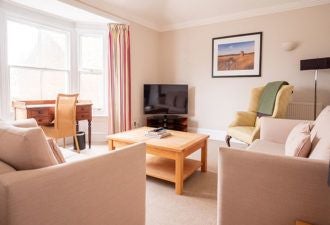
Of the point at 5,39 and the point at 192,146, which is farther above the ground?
the point at 5,39

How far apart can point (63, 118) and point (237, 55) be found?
10.8 ft

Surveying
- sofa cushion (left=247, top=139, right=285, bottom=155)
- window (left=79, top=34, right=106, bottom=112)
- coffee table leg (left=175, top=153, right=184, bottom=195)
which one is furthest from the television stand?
coffee table leg (left=175, top=153, right=184, bottom=195)

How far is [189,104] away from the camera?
475cm

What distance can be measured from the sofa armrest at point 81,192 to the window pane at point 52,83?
3074mm

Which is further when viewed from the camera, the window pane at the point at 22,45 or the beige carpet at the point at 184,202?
the window pane at the point at 22,45

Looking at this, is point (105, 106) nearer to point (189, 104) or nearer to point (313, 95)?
point (189, 104)

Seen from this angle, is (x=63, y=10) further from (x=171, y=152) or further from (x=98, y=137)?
(x=171, y=152)

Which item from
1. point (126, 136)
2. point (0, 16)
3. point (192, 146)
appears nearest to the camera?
point (192, 146)

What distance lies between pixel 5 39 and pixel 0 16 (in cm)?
31

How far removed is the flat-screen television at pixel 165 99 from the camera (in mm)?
4547

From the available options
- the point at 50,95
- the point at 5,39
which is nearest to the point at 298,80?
the point at 50,95

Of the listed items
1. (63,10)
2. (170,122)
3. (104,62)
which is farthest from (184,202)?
(63,10)

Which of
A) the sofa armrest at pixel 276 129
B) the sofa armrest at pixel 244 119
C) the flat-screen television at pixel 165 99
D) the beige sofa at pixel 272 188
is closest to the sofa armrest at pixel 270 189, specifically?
the beige sofa at pixel 272 188

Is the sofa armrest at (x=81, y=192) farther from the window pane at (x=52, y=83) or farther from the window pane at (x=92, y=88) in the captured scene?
the window pane at (x=92, y=88)
